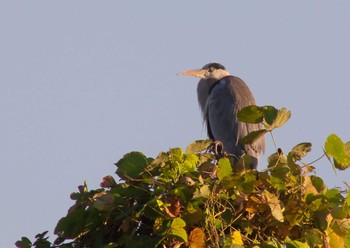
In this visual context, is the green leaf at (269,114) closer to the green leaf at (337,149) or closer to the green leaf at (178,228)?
the green leaf at (337,149)

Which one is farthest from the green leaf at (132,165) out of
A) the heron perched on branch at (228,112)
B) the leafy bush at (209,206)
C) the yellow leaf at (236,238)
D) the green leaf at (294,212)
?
the heron perched on branch at (228,112)

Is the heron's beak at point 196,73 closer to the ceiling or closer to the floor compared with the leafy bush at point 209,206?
closer to the ceiling

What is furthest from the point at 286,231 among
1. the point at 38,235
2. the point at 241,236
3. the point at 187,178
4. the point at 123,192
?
the point at 38,235

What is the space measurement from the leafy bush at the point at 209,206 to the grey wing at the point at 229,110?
4815mm

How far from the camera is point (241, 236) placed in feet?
9.25

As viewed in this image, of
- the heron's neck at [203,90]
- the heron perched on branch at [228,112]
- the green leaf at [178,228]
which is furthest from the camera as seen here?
the heron's neck at [203,90]

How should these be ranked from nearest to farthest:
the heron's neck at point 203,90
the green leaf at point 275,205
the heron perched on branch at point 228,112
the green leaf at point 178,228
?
the green leaf at point 178,228, the green leaf at point 275,205, the heron perched on branch at point 228,112, the heron's neck at point 203,90

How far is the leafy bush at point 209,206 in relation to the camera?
2.77m

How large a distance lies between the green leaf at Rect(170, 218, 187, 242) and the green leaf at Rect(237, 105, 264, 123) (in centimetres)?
56

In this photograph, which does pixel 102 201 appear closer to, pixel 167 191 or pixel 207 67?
pixel 167 191

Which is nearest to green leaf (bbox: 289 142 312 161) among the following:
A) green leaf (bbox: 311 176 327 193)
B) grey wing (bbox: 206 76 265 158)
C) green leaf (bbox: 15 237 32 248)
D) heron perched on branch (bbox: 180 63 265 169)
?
green leaf (bbox: 311 176 327 193)

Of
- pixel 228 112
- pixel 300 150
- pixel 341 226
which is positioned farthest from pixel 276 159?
pixel 228 112

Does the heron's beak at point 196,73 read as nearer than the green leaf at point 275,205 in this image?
No

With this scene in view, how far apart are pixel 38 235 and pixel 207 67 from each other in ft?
21.2
